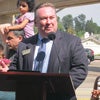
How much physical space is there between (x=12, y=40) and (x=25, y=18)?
480 millimetres

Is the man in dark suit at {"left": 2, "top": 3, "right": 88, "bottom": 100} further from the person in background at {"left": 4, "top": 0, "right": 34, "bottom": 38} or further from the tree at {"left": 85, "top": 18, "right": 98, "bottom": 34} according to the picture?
the tree at {"left": 85, "top": 18, "right": 98, "bottom": 34}

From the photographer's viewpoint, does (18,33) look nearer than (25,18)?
Yes

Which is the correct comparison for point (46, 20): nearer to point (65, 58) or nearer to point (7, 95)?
point (65, 58)

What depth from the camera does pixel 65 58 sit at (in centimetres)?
370

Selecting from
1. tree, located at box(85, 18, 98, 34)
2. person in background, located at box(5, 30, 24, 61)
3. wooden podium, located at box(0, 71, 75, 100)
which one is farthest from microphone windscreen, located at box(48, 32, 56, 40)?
tree, located at box(85, 18, 98, 34)

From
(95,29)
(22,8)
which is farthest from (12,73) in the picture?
(95,29)

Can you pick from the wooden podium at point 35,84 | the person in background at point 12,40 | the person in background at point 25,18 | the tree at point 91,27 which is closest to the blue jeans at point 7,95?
the wooden podium at point 35,84

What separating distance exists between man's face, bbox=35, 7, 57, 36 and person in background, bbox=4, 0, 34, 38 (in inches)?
59.1

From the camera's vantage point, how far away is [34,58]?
12.4 feet

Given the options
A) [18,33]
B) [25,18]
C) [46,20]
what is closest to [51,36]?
[46,20]

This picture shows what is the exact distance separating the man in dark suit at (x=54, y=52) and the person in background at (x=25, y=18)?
147 cm

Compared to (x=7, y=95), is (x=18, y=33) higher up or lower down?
higher up

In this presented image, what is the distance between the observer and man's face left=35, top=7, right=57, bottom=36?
369 cm

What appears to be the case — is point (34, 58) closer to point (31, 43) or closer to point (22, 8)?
point (31, 43)
